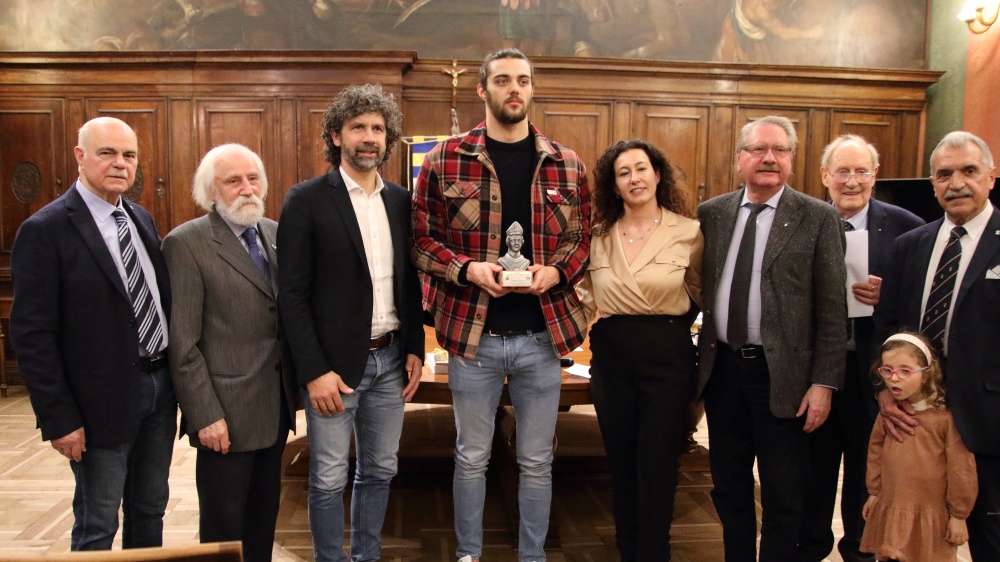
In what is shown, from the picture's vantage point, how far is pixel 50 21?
734 cm

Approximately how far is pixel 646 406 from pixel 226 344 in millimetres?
1524

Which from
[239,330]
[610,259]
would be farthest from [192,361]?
[610,259]

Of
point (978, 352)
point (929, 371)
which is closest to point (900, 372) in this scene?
point (929, 371)

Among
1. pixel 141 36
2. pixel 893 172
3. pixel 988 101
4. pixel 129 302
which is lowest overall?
pixel 129 302

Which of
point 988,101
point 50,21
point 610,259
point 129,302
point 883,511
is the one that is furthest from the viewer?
point 50,21

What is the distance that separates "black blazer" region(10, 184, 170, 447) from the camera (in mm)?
2195

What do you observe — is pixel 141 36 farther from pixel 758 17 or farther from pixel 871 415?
pixel 871 415

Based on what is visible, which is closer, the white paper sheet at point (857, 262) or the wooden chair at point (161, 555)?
the wooden chair at point (161, 555)

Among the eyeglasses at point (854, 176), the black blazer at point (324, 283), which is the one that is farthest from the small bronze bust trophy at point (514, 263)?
the eyeglasses at point (854, 176)

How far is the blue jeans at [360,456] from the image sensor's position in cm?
257

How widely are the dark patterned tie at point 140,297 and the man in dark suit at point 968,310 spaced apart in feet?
8.50

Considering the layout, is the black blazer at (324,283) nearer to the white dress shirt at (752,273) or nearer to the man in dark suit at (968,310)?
the white dress shirt at (752,273)

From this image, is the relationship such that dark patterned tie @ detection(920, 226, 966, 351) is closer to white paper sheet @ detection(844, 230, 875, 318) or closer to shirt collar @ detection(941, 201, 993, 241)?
shirt collar @ detection(941, 201, 993, 241)

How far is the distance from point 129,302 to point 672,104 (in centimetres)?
636
